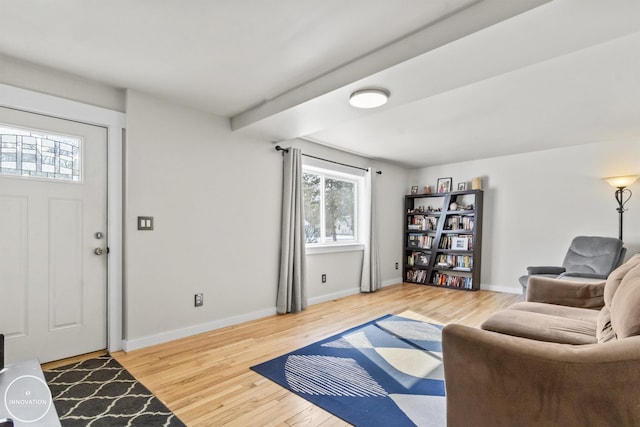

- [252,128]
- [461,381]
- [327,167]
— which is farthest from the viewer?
[327,167]

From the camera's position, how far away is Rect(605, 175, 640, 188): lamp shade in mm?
3857

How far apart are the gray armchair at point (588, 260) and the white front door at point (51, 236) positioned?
4.24m

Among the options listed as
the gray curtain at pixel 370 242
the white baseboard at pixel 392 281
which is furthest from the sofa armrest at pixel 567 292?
the white baseboard at pixel 392 281

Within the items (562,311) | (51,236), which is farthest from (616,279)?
(51,236)

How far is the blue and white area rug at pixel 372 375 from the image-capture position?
1.79m

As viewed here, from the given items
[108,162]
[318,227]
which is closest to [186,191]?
[108,162]

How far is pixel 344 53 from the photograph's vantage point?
2.09m

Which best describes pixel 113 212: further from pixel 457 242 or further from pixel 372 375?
pixel 457 242

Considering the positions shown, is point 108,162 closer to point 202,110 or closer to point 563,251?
point 202,110

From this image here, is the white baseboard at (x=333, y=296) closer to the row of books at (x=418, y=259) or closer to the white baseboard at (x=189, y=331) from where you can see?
the white baseboard at (x=189, y=331)

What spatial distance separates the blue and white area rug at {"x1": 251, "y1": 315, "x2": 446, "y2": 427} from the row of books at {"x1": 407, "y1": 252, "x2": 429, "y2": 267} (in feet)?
9.08

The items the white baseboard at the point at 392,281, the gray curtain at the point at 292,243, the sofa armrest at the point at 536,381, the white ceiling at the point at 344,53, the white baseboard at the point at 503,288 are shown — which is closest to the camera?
the sofa armrest at the point at 536,381

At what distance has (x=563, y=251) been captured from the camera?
4.52 metres

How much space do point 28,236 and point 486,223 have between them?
575 centimetres
